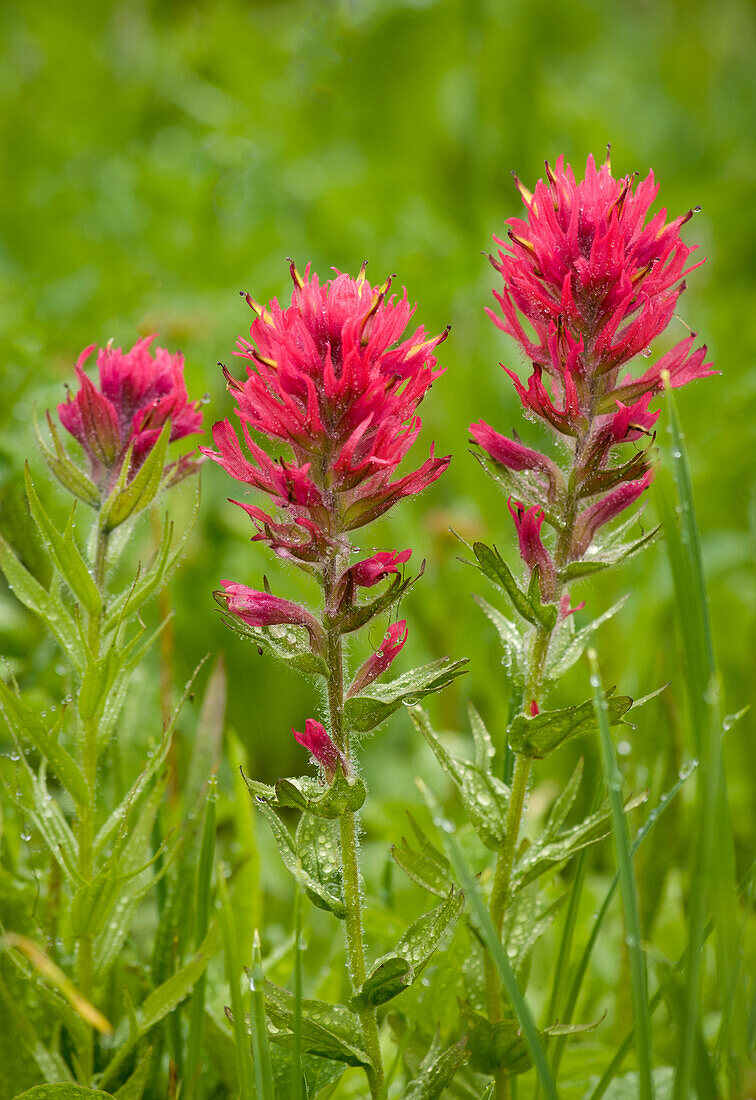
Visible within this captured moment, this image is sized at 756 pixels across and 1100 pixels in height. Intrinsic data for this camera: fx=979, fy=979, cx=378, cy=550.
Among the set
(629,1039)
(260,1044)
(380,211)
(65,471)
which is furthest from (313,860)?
(380,211)

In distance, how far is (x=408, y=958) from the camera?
737 millimetres

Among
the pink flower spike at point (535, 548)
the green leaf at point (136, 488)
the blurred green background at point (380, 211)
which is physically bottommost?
the pink flower spike at point (535, 548)

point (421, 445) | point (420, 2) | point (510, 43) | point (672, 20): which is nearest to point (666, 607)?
point (421, 445)

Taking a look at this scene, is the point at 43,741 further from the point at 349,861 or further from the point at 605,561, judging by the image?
the point at 605,561

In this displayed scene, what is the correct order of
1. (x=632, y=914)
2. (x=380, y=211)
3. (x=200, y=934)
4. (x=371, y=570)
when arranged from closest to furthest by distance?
1. (x=632, y=914)
2. (x=371, y=570)
3. (x=200, y=934)
4. (x=380, y=211)

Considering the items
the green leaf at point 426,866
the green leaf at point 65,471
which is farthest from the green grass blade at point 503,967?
the green leaf at point 65,471

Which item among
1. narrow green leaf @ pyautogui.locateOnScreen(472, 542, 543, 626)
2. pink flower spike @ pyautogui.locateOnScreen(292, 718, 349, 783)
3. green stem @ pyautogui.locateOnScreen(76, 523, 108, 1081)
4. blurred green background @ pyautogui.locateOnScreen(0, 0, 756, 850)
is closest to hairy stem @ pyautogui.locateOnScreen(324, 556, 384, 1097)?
pink flower spike @ pyautogui.locateOnScreen(292, 718, 349, 783)

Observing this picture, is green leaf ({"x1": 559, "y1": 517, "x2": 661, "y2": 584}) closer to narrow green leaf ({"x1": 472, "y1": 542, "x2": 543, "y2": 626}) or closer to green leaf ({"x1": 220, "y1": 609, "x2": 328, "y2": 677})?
narrow green leaf ({"x1": 472, "y1": 542, "x2": 543, "y2": 626})

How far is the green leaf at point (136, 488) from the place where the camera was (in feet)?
2.61

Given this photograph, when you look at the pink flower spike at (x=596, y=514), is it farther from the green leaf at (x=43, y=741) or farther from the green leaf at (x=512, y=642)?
the green leaf at (x=43, y=741)

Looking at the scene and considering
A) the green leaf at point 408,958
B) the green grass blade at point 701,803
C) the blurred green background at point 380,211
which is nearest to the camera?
the green grass blade at point 701,803

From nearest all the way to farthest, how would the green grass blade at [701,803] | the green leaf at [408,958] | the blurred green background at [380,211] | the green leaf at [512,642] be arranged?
the green grass blade at [701,803]
the green leaf at [408,958]
the green leaf at [512,642]
the blurred green background at [380,211]

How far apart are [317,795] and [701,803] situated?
0.27 m

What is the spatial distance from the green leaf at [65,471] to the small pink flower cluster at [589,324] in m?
0.34
